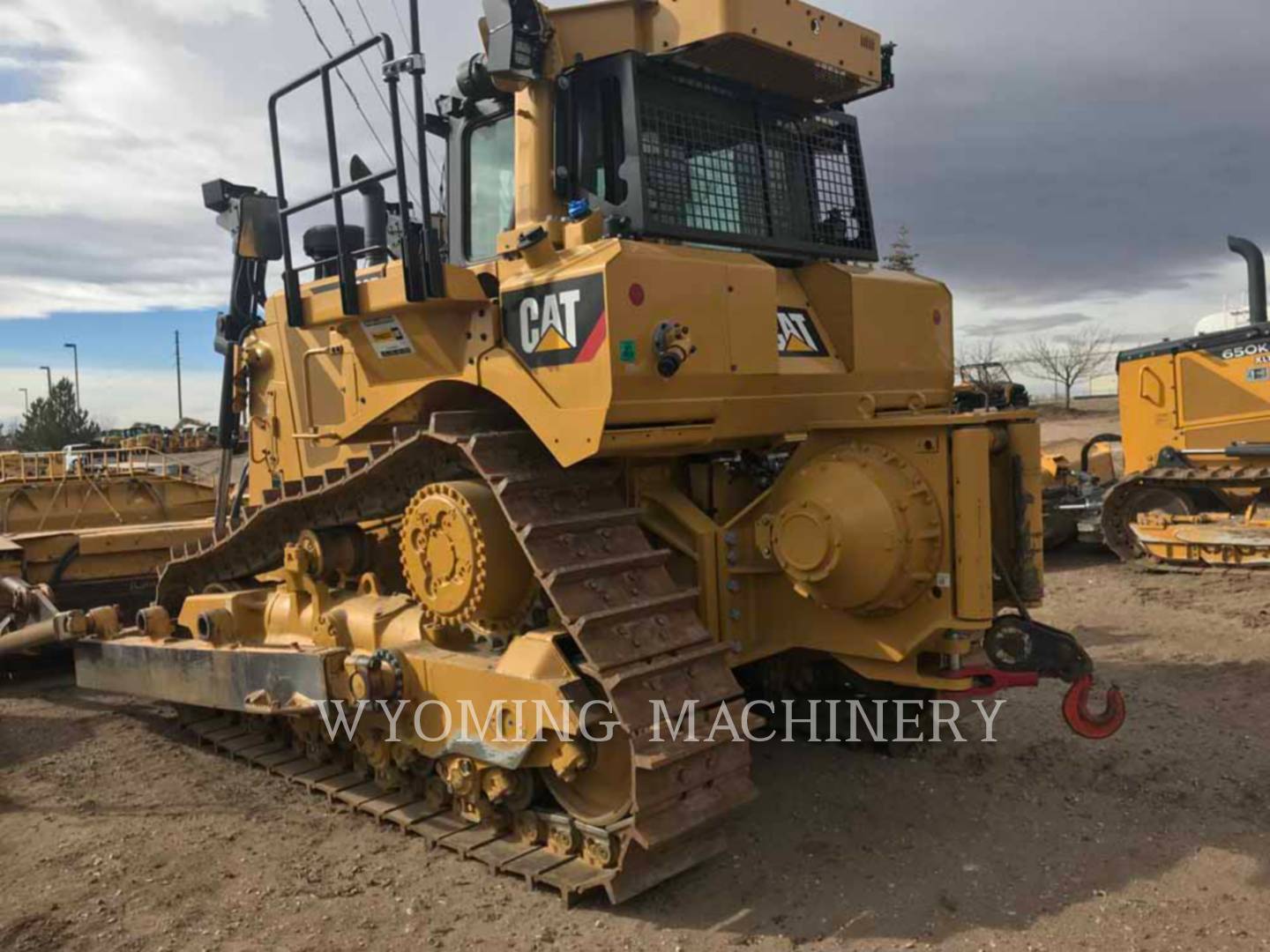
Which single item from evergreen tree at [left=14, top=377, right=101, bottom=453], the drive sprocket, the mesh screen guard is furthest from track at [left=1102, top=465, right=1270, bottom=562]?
evergreen tree at [left=14, top=377, right=101, bottom=453]

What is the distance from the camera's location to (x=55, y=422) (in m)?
46.1

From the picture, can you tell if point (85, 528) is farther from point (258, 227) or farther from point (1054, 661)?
point (1054, 661)

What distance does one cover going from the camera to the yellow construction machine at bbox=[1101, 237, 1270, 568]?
11.4 metres

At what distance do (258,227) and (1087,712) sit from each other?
16.5 feet

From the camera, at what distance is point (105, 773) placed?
5.87 metres

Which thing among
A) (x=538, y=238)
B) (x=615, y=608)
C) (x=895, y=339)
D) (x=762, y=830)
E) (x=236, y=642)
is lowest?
(x=762, y=830)

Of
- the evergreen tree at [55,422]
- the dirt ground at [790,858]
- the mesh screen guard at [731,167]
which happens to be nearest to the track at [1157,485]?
the dirt ground at [790,858]

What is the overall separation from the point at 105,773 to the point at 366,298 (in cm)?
321

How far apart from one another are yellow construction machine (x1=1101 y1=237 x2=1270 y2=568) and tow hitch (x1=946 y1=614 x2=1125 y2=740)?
760cm

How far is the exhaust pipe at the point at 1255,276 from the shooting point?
40.2 ft

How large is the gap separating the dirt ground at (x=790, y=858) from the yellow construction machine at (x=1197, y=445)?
5.48 metres

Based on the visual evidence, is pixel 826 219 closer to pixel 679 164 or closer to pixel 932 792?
pixel 679 164

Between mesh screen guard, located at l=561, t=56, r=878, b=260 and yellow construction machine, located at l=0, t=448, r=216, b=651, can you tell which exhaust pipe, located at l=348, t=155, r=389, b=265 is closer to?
mesh screen guard, located at l=561, t=56, r=878, b=260

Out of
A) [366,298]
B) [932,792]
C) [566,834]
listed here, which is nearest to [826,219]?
[366,298]
